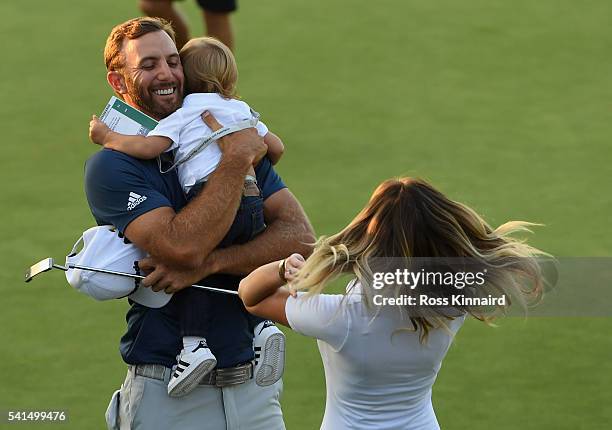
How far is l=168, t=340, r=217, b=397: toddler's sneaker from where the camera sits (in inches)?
156

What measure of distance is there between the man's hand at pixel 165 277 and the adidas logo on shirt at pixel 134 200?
18cm

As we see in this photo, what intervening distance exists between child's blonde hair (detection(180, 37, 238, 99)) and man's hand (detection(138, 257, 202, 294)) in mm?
601

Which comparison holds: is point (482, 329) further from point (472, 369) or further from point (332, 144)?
point (332, 144)

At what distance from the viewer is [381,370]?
359 centimetres

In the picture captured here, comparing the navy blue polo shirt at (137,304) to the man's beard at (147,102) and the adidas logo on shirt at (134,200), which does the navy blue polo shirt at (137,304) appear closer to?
the adidas logo on shirt at (134,200)

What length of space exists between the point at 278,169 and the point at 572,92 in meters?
2.42

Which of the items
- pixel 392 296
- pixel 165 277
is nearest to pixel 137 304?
pixel 165 277

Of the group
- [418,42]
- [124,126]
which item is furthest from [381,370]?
[418,42]

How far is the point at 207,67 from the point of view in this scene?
13.9ft

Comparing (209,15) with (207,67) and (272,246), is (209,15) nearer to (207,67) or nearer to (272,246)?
(207,67)

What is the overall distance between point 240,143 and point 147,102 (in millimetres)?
342

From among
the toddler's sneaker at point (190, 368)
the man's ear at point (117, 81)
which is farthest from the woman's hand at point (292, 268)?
the man's ear at point (117, 81)

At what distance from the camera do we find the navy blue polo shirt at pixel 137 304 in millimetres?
3939

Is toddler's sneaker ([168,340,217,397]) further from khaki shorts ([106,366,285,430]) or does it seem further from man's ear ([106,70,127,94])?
man's ear ([106,70,127,94])
